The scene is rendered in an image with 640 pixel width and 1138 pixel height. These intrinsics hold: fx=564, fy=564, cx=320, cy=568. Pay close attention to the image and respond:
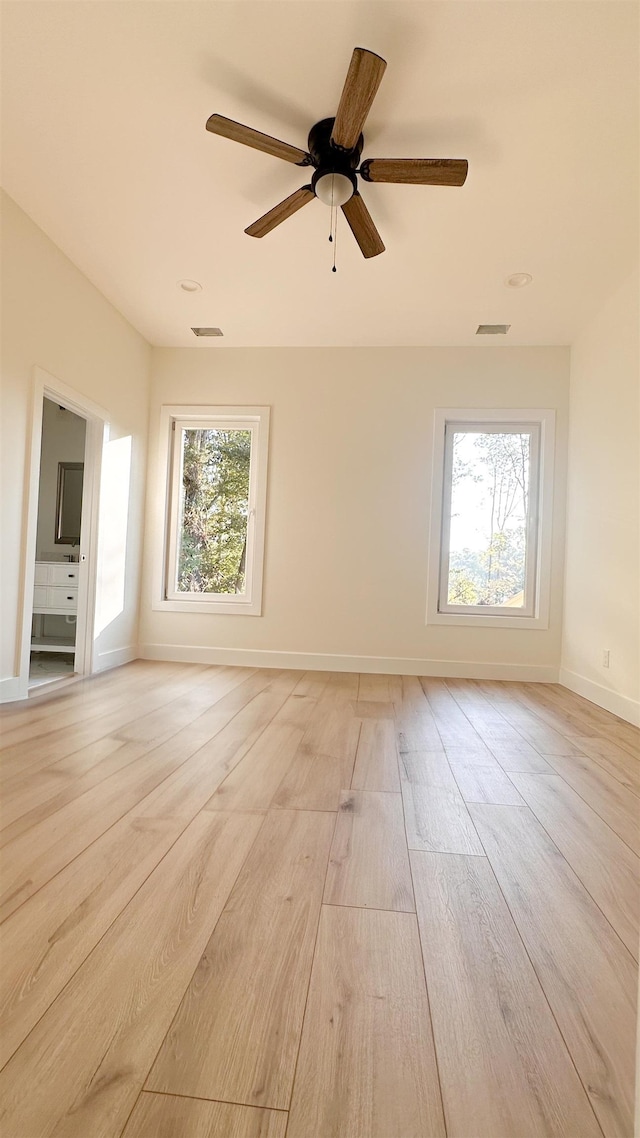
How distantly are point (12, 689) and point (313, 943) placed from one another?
8.88 feet

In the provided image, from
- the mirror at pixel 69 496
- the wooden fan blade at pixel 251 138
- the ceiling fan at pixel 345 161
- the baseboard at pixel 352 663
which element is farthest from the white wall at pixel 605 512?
the mirror at pixel 69 496

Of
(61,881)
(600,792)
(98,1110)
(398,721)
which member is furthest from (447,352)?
(98,1110)

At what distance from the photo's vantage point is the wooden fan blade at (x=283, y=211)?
2504mm

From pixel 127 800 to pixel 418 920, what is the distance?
40.6 inches

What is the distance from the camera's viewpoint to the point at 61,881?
133 centimetres

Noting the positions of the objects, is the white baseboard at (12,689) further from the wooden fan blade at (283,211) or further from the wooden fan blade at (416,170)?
the wooden fan blade at (416,170)

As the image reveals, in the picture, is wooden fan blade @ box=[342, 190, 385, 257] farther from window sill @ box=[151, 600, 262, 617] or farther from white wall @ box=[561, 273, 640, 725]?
window sill @ box=[151, 600, 262, 617]

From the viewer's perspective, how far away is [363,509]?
4.79 metres

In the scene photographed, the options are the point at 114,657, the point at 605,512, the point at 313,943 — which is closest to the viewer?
the point at 313,943

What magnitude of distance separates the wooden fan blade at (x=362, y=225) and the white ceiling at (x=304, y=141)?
231 mm

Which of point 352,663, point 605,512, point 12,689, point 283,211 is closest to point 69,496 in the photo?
point 12,689

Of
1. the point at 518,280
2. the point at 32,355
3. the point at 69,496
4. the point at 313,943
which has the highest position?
the point at 518,280

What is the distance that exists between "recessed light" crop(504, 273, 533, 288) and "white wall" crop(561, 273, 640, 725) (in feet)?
2.00

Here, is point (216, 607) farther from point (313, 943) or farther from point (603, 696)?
point (313, 943)
